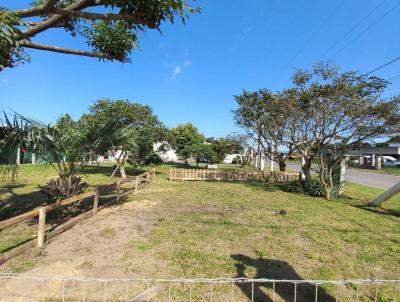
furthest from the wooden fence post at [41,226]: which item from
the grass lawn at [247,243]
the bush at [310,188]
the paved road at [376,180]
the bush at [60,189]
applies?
the paved road at [376,180]

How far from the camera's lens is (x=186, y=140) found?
35844 millimetres

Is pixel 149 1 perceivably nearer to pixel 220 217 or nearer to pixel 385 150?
pixel 220 217

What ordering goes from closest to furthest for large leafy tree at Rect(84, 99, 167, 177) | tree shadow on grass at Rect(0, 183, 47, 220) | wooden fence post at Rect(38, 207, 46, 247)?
wooden fence post at Rect(38, 207, 46, 247)
tree shadow on grass at Rect(0, 183, 47, 220)
large leafy tree at Rect(84, 99, 167, 177)

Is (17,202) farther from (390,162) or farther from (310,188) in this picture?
(390,162)

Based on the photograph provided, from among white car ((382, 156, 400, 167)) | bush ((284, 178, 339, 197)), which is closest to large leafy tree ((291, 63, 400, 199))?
bush ((284, 178, 339, 197))

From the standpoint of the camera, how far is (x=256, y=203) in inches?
476

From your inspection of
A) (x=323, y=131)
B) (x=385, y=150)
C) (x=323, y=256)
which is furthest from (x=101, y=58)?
(x=385, y=150)

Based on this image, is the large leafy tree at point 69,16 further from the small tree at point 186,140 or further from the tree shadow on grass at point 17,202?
the small tree at point 186,140

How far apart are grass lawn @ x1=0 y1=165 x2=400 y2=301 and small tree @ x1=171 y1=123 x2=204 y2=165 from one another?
19.7 meters

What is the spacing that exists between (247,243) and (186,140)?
96.3ft

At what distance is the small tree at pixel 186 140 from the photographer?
103 feet

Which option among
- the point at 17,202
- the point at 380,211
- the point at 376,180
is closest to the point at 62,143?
the point at 17,202

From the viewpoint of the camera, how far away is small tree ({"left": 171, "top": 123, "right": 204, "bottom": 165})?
31.3 m

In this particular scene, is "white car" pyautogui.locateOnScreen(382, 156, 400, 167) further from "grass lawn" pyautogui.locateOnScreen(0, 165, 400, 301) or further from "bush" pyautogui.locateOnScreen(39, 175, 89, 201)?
"bush" pyautogui.locateOnScreen(39, 175, 89, 201)
